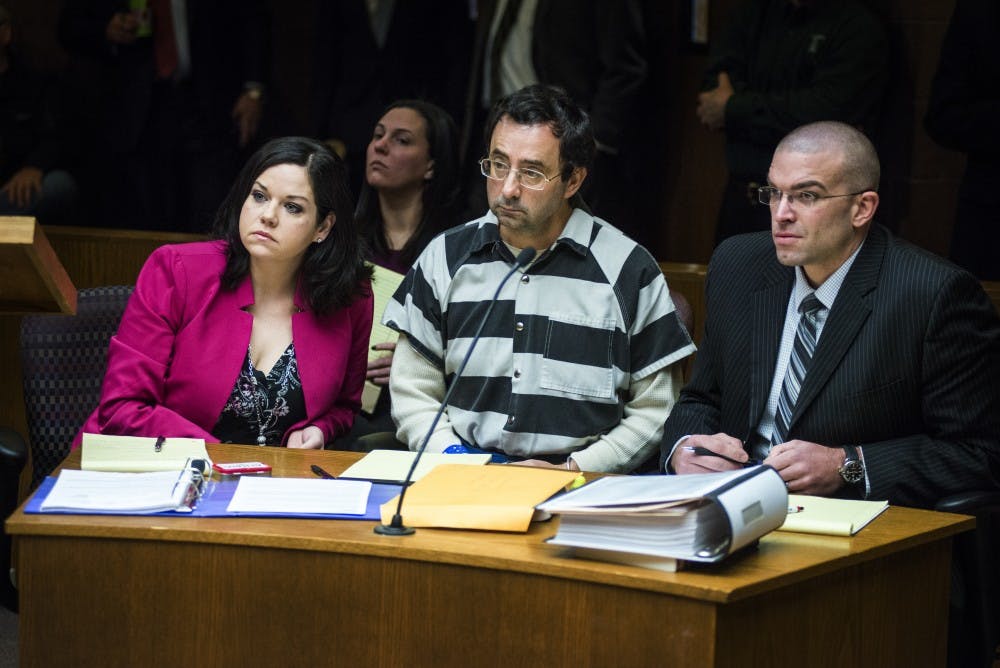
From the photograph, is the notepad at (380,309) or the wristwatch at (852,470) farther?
the notepad at (380,309)

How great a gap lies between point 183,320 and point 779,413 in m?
1.29

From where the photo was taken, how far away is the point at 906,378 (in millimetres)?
2846

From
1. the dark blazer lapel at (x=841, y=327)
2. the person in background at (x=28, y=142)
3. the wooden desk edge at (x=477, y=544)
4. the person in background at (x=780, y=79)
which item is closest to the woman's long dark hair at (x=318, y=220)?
the wooden desk edge at (x=477, y=544)

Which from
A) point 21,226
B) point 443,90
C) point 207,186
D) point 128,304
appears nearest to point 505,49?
point 443,90

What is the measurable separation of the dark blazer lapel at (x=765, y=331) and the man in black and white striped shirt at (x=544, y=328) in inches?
8.4

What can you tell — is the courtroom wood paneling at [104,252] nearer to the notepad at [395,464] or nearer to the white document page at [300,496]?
the notepad at [395,464]

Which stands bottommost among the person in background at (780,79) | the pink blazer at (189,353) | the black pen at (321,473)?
the black pen at (321,473)

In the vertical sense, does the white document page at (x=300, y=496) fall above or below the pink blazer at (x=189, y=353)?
below

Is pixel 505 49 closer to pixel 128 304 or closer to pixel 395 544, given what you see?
pixel 128 304

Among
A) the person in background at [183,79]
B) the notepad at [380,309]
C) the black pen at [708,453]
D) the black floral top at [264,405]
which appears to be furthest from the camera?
the person in background at [183,79]

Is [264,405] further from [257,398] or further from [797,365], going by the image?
[797,365]

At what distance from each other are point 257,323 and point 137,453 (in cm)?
59

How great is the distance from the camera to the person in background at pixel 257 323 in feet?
10.1

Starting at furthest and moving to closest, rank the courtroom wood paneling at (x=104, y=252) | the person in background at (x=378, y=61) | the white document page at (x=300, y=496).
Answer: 1. the person in background at (x=378, y=61)
2. the courtroom wood paneling at (x=104, y=252)
3. the white document page at (x=300, y=496)
